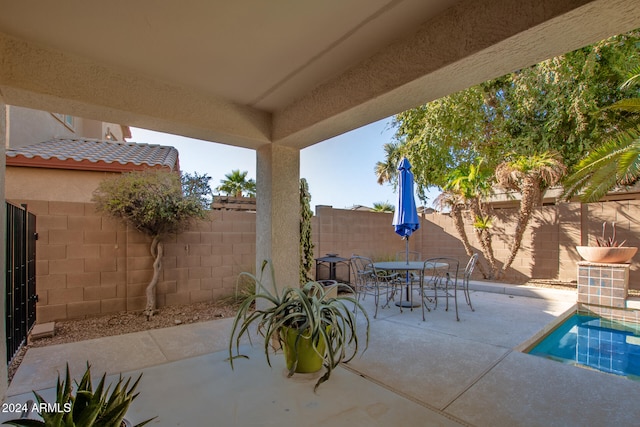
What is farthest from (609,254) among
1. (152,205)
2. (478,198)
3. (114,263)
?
(114,263)

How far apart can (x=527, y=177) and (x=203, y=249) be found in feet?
22.1

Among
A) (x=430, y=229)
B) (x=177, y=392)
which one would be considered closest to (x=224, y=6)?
(x=177, y=392)

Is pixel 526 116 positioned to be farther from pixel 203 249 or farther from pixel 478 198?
pixel 203 249

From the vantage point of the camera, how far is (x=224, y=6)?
1.88 meters

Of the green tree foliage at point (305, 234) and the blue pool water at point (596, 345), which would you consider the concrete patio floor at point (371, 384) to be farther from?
the green tree foliage at point (305, 234)

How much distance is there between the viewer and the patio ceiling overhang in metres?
1.75

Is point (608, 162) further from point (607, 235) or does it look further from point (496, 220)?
point (496, 220)

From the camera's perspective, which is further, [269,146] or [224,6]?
[269,146]

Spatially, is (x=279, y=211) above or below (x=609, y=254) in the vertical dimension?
above

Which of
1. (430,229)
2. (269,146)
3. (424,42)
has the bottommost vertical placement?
(430,229)

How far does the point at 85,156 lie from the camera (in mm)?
6828

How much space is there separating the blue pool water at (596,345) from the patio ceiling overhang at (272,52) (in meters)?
3.24

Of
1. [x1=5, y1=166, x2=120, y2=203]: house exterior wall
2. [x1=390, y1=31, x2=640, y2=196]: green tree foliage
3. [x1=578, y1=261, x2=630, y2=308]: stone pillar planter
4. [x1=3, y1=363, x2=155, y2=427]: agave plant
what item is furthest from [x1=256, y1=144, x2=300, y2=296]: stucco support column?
[x1=390, y1=31, x2=640, y2=196]: green tree foliage

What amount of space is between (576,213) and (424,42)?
723cm
